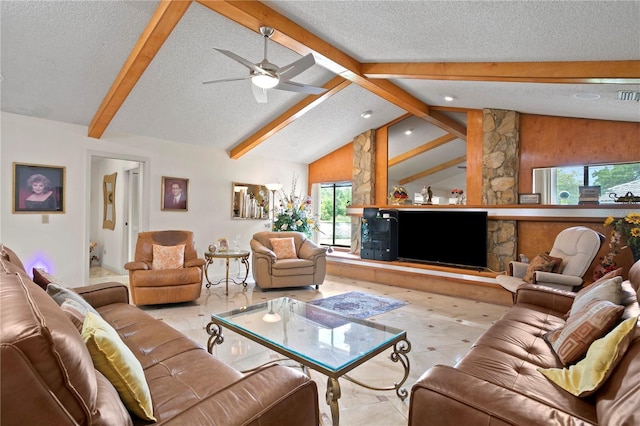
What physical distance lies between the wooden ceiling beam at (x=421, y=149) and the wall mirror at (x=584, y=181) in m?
1.47

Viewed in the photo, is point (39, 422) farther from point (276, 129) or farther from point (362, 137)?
point (362, 137)

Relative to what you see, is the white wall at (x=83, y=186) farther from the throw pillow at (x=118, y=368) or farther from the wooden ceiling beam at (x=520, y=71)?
the throw pillow at (x=118, y=368)

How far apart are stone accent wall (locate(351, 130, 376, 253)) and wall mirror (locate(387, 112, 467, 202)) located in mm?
323

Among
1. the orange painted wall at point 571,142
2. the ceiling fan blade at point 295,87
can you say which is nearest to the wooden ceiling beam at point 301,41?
the ceiling fan blade at point 295,87

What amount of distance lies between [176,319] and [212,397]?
2.92 m

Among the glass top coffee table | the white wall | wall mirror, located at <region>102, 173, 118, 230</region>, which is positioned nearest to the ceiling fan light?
the glass top coffee table

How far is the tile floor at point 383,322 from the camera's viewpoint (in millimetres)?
2090

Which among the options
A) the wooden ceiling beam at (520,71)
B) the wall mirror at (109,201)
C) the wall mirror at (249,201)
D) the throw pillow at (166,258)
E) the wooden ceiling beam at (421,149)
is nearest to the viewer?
the wooden ceiling beam at (520,71)

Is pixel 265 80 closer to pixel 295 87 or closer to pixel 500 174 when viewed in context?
pixel 295 87

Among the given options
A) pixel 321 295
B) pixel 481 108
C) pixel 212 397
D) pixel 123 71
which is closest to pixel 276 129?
pixel 123 71

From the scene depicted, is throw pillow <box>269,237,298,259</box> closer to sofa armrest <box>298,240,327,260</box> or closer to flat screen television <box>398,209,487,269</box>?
sofa armrest <box>298,240,327,260</box>

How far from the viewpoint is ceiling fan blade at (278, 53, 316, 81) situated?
9.63ft

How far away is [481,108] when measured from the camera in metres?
4.95

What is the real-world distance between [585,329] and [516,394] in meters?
0.74
